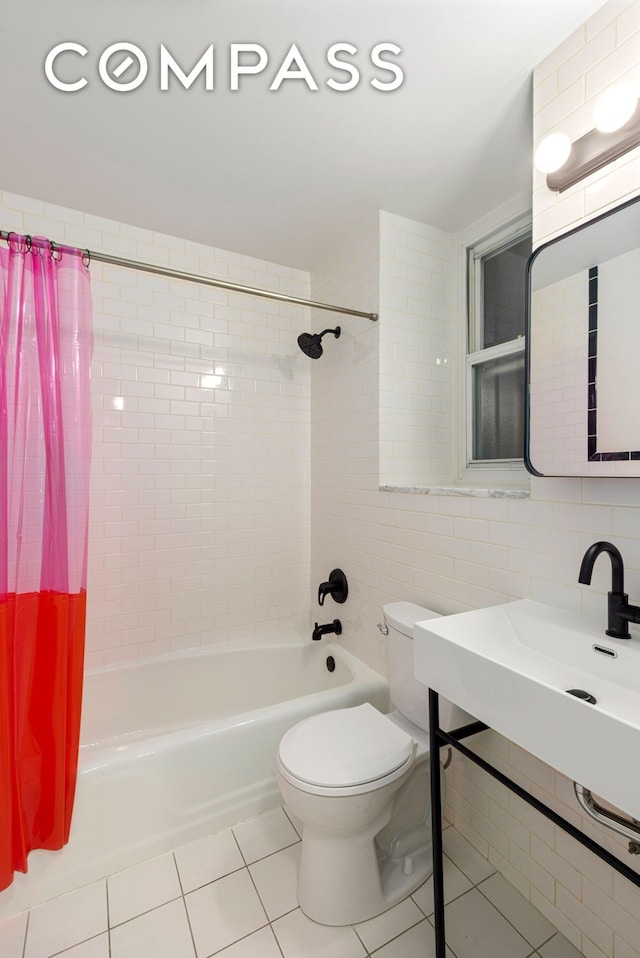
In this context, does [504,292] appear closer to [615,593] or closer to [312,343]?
[312,343]

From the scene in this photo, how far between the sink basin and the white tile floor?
83 centimetres

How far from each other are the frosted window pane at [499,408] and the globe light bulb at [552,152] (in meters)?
0.75

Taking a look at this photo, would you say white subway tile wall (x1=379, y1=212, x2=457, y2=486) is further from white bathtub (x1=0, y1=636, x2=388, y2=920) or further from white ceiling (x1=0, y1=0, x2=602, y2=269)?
white bathtub (x1=0, y1=636, x2=388, y2=920)

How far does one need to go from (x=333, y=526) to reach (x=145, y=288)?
1532 mm

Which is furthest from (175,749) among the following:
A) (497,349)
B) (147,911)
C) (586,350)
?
(497,349)

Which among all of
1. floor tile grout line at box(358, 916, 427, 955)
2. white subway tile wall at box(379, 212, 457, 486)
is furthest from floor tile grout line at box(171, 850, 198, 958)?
white subway tile wall at box(379, 212, 457, 486)

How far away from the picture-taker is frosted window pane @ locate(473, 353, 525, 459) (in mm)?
1891

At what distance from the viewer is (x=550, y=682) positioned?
103 centimetres

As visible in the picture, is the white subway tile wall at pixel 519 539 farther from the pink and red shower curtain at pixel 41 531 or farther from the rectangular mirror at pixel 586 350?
the pink and red shower curtain at pixel 41 531

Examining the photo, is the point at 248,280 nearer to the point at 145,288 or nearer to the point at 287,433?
the point at 145,288

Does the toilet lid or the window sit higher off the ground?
the window

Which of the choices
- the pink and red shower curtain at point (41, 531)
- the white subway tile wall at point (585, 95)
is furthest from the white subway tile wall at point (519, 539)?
the pink and red shower curtain at point (41, 531)

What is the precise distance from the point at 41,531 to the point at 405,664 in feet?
4.36

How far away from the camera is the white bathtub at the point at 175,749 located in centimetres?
139
